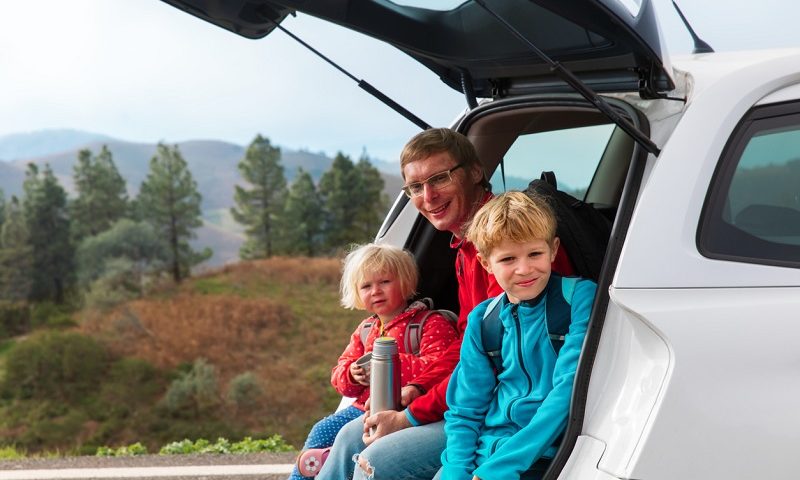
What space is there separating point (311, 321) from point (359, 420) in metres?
20.0

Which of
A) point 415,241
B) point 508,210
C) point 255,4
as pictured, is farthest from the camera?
Answer: point 415,241

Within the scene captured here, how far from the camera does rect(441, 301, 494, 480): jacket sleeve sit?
2379 mm

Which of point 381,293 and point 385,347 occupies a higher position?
point 381,293

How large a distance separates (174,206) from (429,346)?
67.3ft

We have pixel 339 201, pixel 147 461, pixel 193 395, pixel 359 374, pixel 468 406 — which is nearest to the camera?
pixel 468 406

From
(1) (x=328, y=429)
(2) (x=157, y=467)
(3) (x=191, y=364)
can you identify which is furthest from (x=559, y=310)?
(3) (x=191, y=364)

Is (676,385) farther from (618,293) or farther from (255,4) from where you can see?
(255,4)

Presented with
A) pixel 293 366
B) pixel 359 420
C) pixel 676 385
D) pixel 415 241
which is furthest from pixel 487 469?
pixel 293 366

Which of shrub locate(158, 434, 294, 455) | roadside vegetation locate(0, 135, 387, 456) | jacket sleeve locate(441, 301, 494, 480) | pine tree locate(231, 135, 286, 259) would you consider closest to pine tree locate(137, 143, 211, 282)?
roadside vegetation locate(0, 135, 387, 456)

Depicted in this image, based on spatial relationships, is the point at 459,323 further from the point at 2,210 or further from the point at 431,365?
the point at 2,210

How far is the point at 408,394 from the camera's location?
2.79 m

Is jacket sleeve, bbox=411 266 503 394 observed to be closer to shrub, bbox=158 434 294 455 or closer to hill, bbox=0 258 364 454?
shrub, bbox=158 434 294 455

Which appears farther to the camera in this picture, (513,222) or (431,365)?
(431,365)

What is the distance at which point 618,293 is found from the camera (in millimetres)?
2057
